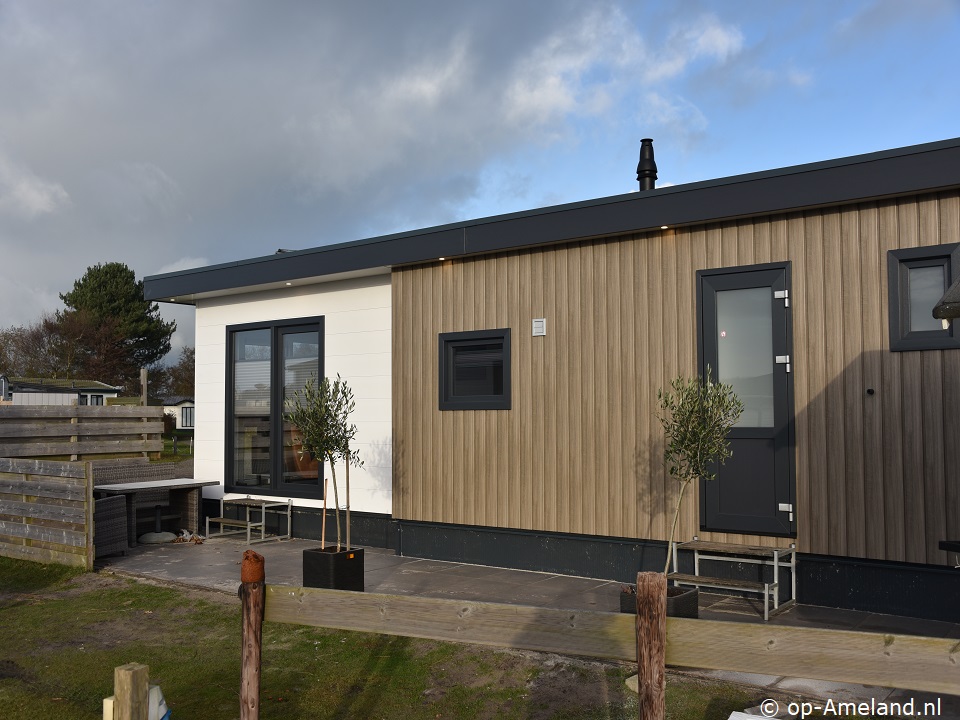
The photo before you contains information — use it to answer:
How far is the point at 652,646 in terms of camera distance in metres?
2.60

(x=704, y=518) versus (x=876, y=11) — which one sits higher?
(x=876, y=11)

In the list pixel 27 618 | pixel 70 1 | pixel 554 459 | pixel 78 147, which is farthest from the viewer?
pixel 78 147

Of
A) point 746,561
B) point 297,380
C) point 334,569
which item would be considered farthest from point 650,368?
point 297,380

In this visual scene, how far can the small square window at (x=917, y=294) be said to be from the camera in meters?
5.72

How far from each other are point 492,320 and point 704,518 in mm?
2756

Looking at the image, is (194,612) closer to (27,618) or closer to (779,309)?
(27,618)

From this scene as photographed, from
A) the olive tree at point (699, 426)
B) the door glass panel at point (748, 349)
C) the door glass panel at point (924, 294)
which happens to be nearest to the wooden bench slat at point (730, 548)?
the olive tree at point (699, 426)

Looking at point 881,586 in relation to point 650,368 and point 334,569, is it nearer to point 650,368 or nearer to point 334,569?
point 650,368

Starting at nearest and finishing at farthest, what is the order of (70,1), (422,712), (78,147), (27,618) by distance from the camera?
(422,712), (27,618), (70,1), (78,147)

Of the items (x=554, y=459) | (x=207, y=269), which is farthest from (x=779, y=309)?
(x=207, y=269)

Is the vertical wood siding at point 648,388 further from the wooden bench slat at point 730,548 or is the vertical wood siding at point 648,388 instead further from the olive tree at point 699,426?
the olive tree at point 699,426

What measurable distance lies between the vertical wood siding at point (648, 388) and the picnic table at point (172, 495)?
2977 mm

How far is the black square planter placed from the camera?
21.4 ft

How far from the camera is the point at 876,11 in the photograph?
9156 millimetres
